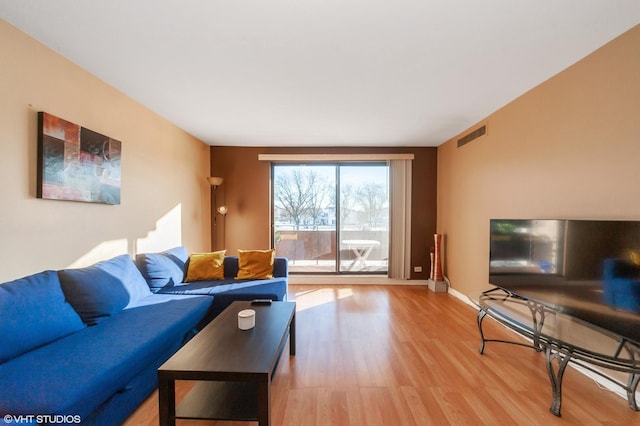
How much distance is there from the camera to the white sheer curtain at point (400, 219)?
4707 millimetres

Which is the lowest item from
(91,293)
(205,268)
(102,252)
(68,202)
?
(205,268)

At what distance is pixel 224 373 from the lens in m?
1.33

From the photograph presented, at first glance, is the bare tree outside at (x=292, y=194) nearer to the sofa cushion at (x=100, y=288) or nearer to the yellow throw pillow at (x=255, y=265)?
the yellow throw pillow at (x=255, y=265)

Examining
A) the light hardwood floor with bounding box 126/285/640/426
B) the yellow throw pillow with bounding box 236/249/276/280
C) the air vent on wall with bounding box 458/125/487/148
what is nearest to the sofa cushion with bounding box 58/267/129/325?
the light hardwood floor with bounding box 126/285/640/426

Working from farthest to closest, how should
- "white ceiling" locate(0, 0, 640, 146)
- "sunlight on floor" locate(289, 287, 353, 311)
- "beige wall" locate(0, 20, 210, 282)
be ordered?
"sunlight on floor" locate(289, 287, 353, 311), "beige wall" locate(0, 20, 210, 282), "white ceiling" locate(0, 0, 640, 146)

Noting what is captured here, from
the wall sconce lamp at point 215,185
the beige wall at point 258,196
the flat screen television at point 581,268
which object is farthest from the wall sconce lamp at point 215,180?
the flat screen television at point 581,268

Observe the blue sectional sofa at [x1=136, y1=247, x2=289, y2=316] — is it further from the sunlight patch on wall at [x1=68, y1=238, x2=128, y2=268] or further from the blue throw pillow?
the blue throw pillow

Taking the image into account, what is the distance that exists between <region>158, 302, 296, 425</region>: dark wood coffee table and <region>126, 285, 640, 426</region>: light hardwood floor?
211 millimetres

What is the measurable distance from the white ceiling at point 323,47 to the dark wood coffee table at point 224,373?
2.03 meters

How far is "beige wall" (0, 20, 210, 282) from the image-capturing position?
5.69ft

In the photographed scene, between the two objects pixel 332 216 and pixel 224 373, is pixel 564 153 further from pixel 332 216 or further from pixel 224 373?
pixel 332 216

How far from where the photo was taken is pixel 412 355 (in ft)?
7.67

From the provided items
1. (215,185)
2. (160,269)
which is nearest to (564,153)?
(160,269)

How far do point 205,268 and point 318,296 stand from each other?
1700mm
